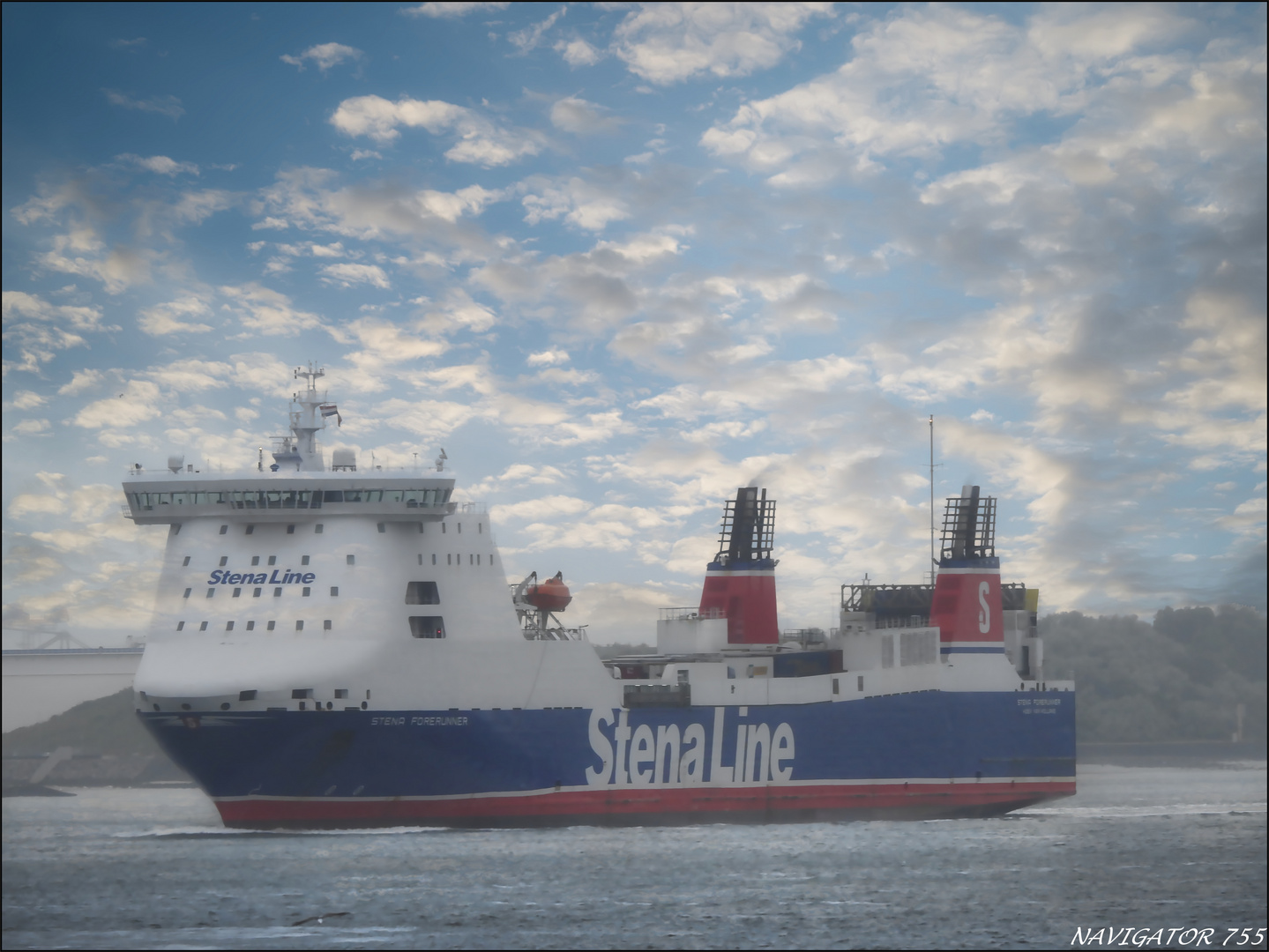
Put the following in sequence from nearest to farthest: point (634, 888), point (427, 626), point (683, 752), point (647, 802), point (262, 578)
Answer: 1. point (634, 888)
2. point (262, 578)
3. point (427, 626)
4. point (647, 802)
5. point (683, 752)

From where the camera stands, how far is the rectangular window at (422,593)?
123ft

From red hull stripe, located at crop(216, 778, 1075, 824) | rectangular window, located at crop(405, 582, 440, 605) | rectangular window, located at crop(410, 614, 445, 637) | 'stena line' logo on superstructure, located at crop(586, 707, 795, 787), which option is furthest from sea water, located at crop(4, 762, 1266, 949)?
rectangular window, located at crop(405, 582, 440, 605)

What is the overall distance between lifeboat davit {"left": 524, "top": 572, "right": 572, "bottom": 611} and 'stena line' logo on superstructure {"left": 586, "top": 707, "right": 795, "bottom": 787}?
10.8ft

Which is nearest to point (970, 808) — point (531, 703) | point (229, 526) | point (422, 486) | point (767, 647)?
point (767, 647)

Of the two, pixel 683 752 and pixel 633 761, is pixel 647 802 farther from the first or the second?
pixel 683 752

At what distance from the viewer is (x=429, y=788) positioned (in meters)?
36.9

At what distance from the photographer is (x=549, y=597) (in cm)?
3981

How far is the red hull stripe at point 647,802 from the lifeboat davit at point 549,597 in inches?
209

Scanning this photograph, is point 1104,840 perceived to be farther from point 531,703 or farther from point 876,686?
point 531,703

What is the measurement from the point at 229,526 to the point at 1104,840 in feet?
89.4

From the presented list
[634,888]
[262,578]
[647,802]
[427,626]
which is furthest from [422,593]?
A: [634,888]

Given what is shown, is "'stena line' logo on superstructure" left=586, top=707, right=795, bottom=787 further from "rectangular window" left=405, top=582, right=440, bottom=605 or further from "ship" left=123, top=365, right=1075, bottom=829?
"rectangular window" left=405, top=582, right=440, bottom=605

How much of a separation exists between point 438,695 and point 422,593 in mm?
2898

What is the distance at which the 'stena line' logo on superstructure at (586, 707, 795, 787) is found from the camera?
3934 centimetres
